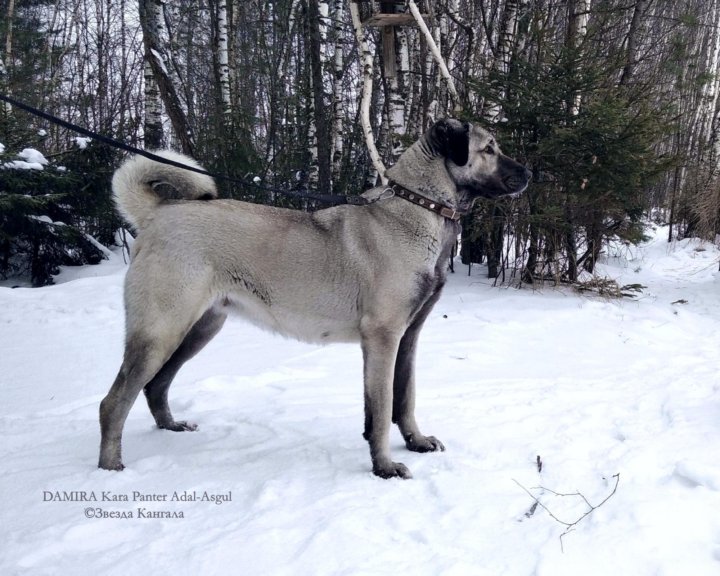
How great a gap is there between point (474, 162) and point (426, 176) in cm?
29

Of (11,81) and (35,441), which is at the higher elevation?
(11,81)

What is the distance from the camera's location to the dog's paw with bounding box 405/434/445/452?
322 centimetres

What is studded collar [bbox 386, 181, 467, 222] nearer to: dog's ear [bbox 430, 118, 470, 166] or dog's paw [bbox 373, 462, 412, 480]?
dog's ear [bbox 430, 118, 470, 166]

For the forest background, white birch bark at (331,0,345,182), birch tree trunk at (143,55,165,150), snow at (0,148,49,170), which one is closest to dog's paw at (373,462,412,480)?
the forest background

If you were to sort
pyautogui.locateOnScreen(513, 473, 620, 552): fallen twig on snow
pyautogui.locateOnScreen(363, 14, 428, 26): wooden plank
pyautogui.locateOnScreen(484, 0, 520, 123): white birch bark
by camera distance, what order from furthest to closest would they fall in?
1. pyautogui.locateOnScreen(484, 0, 520, 123): white birch bark
2. pyautogui.locateOnScreen(363, 14, 428, 26): wooden plank
3. pyautogui.locateOnScreen(513, 473, 620, 552): fallen twig on snow

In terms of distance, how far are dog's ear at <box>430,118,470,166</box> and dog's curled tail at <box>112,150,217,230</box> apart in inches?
55.0

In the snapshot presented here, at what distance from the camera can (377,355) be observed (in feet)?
9.77

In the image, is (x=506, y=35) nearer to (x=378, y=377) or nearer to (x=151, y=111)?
(x=151, y=111)

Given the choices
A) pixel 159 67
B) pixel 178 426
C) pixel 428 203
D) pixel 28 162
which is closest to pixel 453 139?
pixel 428 203

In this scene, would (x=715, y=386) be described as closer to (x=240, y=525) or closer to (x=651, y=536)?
(x=651, y=536)

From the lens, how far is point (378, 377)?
2.98 meters

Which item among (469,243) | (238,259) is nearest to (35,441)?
(238,259)

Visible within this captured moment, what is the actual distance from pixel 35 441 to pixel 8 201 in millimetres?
6074

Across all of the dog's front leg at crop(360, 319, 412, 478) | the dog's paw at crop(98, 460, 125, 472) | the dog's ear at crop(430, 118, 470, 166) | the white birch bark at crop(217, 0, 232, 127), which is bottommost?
the dog's paw at crop(98, 460, 125, 472)
